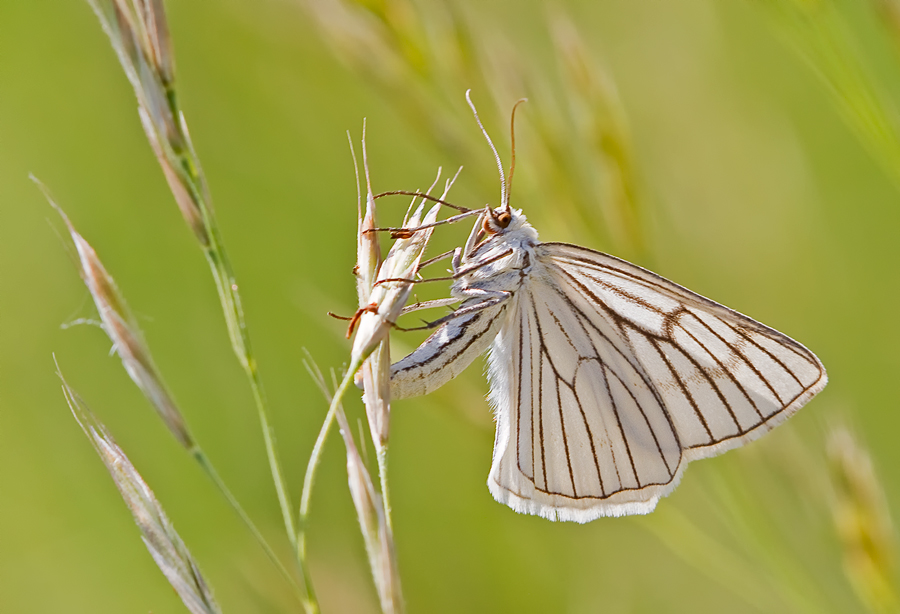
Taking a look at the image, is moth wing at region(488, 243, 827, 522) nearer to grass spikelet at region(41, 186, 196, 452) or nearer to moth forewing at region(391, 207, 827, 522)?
moth forewing at region(391, 207, 827, 522)

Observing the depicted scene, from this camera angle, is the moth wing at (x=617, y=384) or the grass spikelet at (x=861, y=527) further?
the moth wing at (x=617, y=384)

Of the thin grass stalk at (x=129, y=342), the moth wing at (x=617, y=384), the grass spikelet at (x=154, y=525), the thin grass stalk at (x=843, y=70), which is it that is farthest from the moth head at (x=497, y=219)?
the grass spikelet at (x=154, y=525)

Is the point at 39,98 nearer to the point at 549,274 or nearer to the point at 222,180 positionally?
the point at 222,180

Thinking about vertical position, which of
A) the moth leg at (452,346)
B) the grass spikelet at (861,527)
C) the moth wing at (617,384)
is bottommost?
the grass spikelet at (861,527)

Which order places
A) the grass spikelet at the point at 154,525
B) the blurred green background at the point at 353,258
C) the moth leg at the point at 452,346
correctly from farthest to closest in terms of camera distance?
1. the blurred green background at the point at 353,258
2. the moth leg at the point at 452,346
3. the grass spikelet at the point at 154,525

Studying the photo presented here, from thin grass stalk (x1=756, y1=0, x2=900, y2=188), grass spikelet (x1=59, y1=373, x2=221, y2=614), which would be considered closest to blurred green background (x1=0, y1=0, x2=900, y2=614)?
thin grass stalk (x1=756, y1=0, x2=900, y2=188)

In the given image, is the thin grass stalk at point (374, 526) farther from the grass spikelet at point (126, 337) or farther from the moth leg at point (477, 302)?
the moth leg at point (477, 302)

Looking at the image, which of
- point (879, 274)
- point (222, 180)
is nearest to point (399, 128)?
point (222, 180)

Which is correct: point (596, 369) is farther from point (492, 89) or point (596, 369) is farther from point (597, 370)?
point (492, 89)
